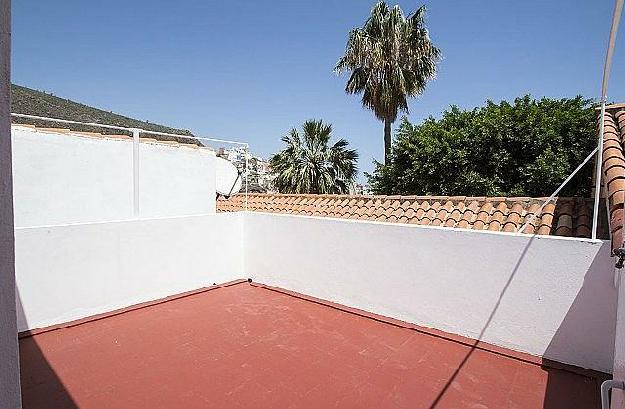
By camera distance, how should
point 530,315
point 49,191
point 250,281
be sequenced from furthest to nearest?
point 250,281, point 49,191, point 530,315

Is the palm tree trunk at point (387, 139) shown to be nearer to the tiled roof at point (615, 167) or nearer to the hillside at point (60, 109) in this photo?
the hillside at point (60, 109)

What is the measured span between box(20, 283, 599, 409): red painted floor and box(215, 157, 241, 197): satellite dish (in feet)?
16.6

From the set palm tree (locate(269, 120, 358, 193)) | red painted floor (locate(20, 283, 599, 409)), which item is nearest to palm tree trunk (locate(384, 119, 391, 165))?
palm tree (locate(269, 120, 358, 193))

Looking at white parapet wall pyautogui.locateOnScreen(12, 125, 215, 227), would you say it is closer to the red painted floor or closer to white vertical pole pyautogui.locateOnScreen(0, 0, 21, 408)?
the red painted floor

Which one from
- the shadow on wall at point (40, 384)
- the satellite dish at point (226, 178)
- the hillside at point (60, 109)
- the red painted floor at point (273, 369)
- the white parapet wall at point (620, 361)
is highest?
the hillside at point (60, 109)

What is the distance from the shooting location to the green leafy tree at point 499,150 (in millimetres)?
10781

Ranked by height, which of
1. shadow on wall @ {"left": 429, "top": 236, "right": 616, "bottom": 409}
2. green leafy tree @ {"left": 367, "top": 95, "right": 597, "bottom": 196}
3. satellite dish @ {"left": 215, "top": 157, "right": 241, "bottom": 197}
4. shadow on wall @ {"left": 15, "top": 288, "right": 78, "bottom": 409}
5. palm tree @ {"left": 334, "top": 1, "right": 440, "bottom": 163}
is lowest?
shadow on wall @ {"left": 15, "top": 288, "right": 78, "bottom": 409}

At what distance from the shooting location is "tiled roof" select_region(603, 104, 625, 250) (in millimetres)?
3089

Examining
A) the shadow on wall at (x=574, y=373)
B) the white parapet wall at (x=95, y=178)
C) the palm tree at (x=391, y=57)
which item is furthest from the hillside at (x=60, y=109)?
the shadow on wall at (x=574, y=373)

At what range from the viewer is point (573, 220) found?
15.8 feet

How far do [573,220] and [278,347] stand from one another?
4387mm

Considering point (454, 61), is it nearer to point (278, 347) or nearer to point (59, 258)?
point (278, 347)

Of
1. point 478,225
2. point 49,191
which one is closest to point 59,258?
point 49,191

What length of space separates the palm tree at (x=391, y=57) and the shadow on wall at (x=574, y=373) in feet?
37.3
